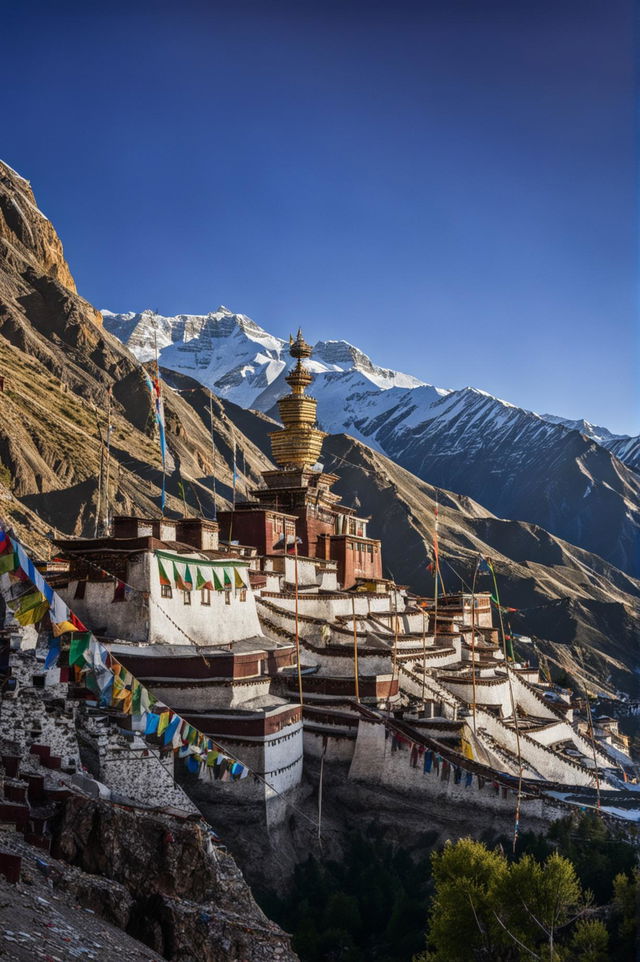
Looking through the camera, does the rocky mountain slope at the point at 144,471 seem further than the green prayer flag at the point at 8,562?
Yes

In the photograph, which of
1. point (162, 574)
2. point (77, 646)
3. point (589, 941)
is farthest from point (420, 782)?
point (77, 646)

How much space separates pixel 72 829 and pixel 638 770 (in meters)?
32.6

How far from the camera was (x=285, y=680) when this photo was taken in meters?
27.4

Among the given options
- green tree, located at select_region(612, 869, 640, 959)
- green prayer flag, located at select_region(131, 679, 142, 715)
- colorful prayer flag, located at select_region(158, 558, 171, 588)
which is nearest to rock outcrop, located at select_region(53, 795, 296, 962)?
green prayer flag, located at select_region(131, 679, 142, 715)

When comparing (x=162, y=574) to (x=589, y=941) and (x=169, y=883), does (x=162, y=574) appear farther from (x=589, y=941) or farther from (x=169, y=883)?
(x=589, y=941)

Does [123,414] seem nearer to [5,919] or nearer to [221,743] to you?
[221,743]

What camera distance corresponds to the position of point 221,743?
2302cm

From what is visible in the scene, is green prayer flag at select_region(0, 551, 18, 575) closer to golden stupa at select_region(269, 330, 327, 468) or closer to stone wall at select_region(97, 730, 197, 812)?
stone wall at select_region(97, 730, 197, 812)

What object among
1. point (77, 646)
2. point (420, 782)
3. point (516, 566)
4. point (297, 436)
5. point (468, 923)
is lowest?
point (468, 923)

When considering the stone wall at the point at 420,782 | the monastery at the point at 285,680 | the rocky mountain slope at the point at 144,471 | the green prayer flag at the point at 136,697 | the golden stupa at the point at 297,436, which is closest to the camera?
the green prayer flag at the point at 136,697

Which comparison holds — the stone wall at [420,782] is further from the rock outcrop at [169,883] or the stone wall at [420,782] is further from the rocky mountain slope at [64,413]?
the rocky mountain slope at [64,413]

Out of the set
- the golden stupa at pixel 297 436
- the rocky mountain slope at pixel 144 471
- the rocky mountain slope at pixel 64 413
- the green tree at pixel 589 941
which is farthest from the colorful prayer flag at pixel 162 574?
the rocky mountain slope at pixel 64 413

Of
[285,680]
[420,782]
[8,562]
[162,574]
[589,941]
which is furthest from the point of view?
[285,680]

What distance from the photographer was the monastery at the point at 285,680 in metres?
23.2
